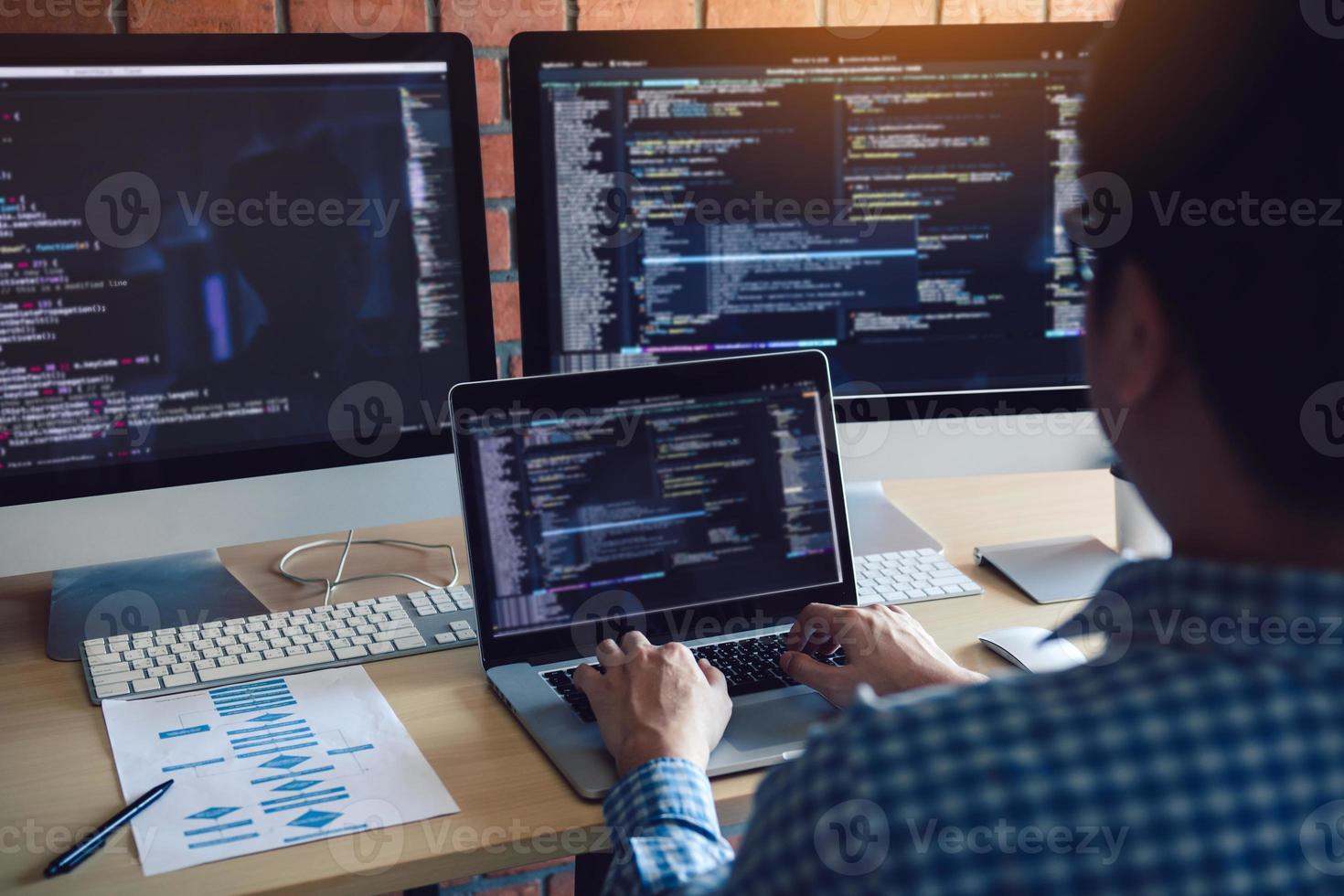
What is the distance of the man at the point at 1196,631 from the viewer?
1.52 feet

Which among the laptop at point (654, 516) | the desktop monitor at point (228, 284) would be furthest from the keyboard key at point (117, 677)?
the laptop at point (654, 516)

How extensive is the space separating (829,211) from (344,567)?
1.94ft

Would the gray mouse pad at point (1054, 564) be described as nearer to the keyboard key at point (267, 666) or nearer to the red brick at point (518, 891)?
the keyboard key at point (267, 666)

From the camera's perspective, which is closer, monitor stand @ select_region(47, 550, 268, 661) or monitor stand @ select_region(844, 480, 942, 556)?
monitor stand @ select_region(47, 550, 268, 661)

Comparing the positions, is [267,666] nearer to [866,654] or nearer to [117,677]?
[117,677]

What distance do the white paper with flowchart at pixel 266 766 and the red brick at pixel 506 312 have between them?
67 centimetres

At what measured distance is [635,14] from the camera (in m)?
1.52

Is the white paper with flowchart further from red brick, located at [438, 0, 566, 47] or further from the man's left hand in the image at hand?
red brick, located at [438, 0, 566, 47]

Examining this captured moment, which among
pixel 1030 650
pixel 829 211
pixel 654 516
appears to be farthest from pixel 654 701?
pixel 829 211

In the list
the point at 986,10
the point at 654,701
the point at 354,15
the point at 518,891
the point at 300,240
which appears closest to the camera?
the point at 654,701

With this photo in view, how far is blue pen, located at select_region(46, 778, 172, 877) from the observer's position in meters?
0.73

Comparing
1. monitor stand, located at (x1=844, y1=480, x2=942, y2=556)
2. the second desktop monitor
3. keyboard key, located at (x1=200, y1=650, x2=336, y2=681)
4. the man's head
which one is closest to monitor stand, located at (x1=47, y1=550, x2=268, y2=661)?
keyboard key, located at (x1=200, y1=650, x2=336, y2=681)

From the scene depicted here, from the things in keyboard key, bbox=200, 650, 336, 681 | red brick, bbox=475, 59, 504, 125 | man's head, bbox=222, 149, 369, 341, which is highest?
red brick, bbox=475, 59, 504, 125

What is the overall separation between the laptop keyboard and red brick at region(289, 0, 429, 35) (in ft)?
2.70
